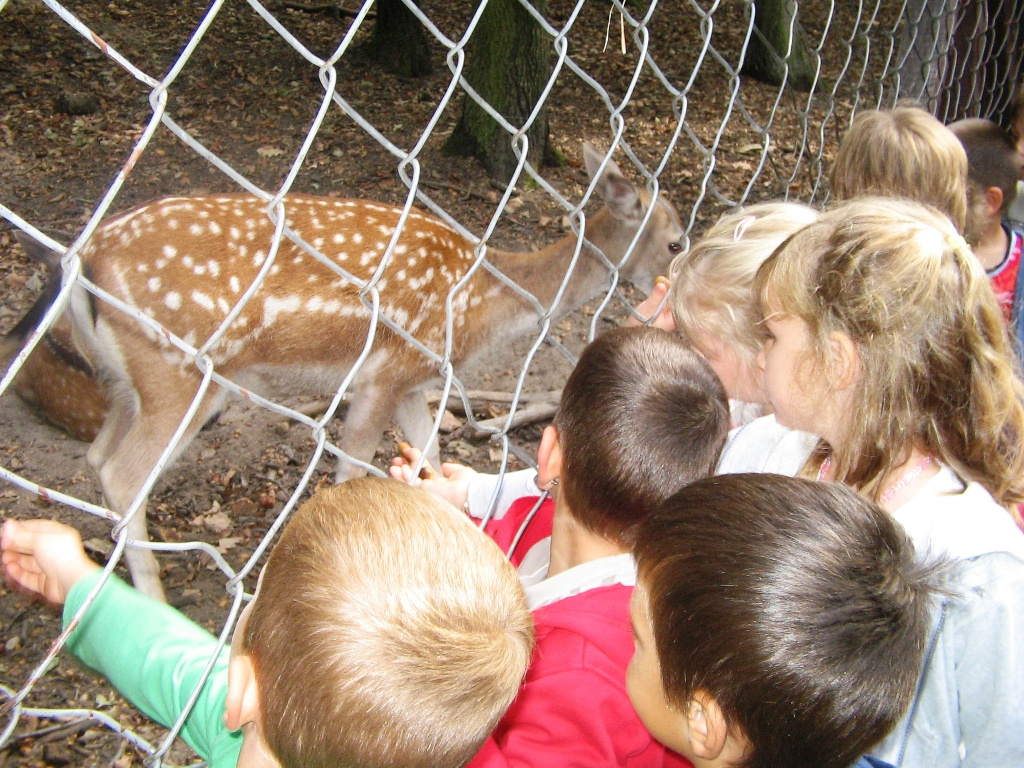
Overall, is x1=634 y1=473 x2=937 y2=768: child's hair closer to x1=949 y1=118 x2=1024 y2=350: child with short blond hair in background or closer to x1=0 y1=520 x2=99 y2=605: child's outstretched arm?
x1=0 y1=520 x2=99 y2=605: child's outstretched arm

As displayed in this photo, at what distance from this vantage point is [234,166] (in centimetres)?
608

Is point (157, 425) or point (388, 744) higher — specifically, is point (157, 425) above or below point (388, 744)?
below

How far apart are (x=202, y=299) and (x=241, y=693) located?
2567 mm

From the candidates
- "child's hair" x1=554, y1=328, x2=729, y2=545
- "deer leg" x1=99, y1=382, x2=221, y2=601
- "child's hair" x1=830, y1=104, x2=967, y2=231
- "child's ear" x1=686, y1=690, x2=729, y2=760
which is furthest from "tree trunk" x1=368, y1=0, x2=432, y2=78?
"child's ear" x1=686, y1=690, x2=729, y2=760

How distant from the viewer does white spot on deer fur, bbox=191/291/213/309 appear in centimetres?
337

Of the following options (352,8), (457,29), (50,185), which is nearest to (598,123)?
(457,29)

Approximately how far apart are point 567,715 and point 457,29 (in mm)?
7966

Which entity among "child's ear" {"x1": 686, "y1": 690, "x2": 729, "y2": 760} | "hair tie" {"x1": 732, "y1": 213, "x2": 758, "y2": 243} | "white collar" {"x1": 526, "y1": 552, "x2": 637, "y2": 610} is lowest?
"white collar" {"x1": 526, "y1": 552, "x2": 637, "y2": 610}

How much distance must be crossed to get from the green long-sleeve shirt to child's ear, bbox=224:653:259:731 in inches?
13.1

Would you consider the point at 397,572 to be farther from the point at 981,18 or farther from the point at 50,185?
the point at 50,185

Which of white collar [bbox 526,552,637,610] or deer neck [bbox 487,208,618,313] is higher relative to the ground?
white collar [bbox 526,552,637,610]

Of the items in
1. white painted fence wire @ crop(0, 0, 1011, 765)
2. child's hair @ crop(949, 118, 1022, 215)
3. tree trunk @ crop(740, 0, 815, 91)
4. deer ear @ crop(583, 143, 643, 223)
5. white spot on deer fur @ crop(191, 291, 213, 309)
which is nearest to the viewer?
white painted fence wire @ crop(0, 0, 1011, 765)

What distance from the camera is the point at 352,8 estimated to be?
28.3 ft

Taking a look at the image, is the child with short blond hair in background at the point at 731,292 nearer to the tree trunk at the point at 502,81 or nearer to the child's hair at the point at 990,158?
the child's hair at the point at 990,158
